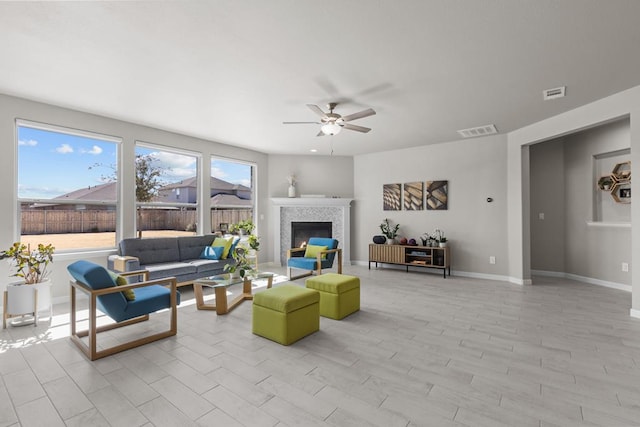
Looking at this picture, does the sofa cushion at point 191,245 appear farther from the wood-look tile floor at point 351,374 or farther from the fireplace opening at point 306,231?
the fireplace opening at point 306,231

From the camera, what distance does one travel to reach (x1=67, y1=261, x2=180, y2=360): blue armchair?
2629 mm

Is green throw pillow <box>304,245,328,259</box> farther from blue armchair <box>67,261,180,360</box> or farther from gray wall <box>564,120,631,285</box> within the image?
gray wall <box>564,120,631,285</box>

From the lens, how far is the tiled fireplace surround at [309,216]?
7395 mm

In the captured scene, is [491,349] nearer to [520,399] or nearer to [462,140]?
[520,399]

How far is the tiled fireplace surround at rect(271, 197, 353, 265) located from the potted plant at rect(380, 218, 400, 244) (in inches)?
35.6

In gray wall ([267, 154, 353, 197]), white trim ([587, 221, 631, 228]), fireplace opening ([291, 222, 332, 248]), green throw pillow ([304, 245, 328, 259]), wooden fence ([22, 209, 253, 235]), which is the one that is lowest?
green throw pillow ([304, 245, 328, 259])

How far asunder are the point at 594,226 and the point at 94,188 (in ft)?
27.8

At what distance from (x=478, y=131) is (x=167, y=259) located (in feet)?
19.4

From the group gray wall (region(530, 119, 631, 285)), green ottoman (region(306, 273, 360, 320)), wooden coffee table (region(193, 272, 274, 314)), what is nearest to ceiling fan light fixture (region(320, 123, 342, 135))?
green ottoman (region(306, 273, 360, 320))

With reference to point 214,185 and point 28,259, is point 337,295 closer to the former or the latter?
point 28,259

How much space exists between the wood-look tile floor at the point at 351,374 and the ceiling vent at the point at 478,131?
121 inches

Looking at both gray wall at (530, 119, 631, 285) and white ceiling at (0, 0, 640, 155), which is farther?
gray wall at (530, 119, 631, 285)

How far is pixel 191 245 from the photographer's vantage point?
5.50 m

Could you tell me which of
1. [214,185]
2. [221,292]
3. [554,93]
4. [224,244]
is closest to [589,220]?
[554,93]
